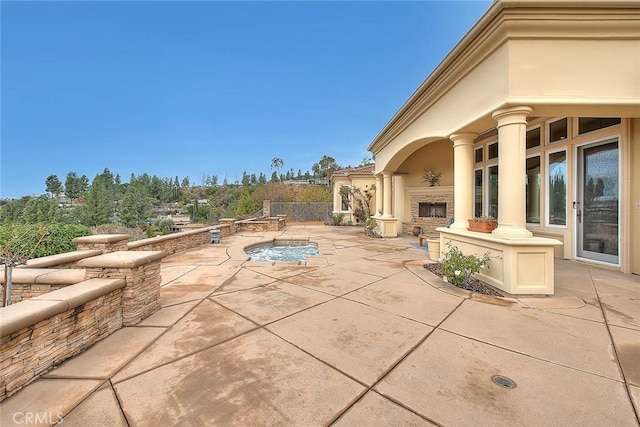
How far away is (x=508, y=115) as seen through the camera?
160 inches

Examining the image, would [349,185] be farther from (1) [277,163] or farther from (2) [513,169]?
(1) [277,163]

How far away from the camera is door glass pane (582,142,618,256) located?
5145 mm

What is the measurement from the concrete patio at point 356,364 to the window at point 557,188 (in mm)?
2446

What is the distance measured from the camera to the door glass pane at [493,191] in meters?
7.92

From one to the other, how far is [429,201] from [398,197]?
1.56 metres

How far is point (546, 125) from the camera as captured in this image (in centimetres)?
638

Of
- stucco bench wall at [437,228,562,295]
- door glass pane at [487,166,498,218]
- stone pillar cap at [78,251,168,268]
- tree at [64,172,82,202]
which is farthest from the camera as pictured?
tree at [64,172,82,202]

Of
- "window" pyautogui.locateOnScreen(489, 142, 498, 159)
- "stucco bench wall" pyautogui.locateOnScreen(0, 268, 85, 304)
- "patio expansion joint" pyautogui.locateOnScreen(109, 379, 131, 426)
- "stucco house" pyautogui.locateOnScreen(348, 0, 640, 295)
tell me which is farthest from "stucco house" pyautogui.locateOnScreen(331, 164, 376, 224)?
"patio expansion joint" pyautogui.locateOnScreen(109, 379, 131, 426)

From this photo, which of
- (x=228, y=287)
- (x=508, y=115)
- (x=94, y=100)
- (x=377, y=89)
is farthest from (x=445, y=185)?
(x=94, y=100)

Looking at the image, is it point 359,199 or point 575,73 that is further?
point 359,199

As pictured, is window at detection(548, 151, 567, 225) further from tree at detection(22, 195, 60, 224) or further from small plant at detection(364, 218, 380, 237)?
tree at detection(22, 195, 60, 224)

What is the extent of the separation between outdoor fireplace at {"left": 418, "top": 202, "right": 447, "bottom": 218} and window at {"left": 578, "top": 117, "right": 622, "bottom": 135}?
17.4ft

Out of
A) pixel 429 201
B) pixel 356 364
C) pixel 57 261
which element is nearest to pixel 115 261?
pixel 57 261

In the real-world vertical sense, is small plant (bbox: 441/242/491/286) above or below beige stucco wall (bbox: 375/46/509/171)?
below
